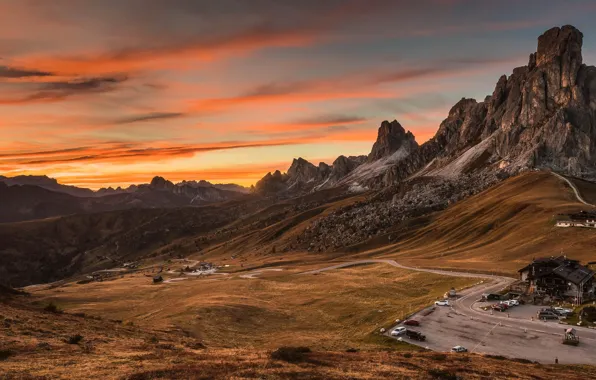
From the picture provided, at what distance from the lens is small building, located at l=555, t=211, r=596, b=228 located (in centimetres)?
14375

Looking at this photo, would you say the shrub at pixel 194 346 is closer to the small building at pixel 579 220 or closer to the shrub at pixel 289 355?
the shrub at pixel 289 355

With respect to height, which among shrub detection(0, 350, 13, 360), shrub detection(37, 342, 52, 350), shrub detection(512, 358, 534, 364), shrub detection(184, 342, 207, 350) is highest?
shrub detection(0, 350, 13, 360)

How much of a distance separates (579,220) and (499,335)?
108773 millimetres

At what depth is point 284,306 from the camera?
108 meters

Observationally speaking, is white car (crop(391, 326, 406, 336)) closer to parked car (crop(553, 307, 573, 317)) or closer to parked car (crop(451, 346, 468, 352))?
parked car (crop(451, 346, 468, 352))

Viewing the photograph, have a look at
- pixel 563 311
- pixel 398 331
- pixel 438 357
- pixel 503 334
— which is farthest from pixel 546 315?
pixel 438 357

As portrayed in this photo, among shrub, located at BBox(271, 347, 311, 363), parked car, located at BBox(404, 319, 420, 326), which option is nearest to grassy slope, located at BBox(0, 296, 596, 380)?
shrub, located at BBox(271, 347, 311, 363)

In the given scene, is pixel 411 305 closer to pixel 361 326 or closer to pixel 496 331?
pixel 361 326

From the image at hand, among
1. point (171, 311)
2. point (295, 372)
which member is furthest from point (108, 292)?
point (295, 372)

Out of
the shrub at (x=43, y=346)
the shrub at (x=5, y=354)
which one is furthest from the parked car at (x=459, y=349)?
the shrub at (x=5, y=354)

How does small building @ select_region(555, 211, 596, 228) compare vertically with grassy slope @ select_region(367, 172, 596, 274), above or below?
above

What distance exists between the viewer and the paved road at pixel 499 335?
5572 cm

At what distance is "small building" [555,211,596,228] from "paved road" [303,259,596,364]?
88118 mm

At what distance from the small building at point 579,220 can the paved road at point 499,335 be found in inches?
3469
